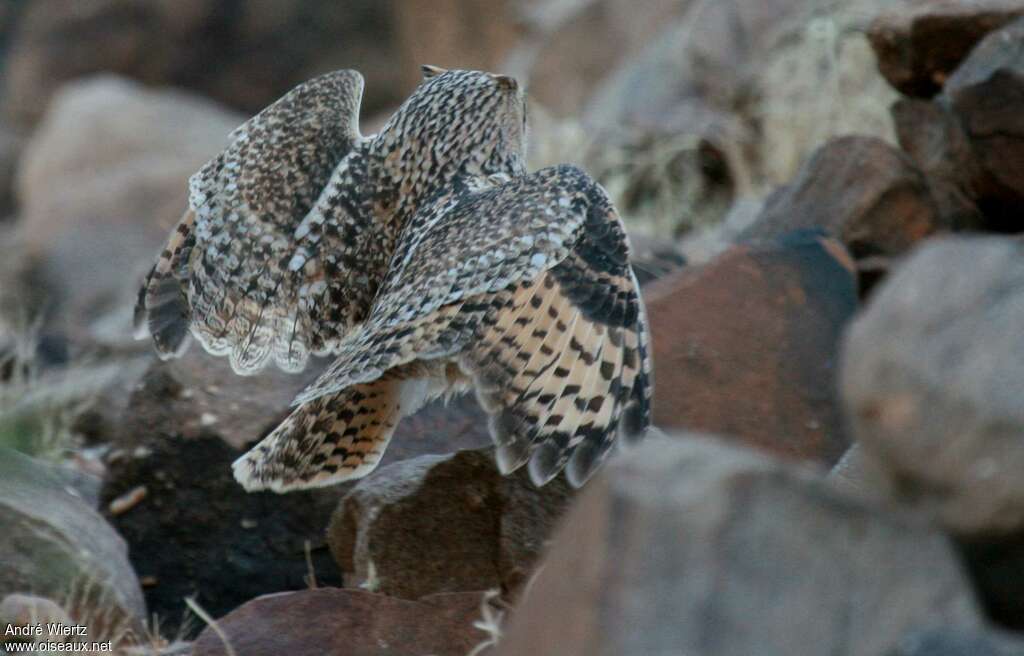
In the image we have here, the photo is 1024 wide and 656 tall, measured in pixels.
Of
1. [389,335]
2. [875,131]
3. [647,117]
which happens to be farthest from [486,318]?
[647,117]

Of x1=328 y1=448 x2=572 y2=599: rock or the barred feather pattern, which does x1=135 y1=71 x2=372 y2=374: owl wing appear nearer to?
the barred feather pattern

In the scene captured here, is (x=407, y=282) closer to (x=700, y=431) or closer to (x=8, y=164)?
(x=700, y=431)

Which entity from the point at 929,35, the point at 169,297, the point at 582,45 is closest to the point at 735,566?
the point at 169,297

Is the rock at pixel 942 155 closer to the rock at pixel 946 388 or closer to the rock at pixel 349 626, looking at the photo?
the rock at pixel 349 626

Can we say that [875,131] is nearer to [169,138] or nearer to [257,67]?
[169,138]

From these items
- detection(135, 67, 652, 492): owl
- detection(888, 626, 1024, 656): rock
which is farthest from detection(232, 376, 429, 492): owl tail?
detection(888, 626, 1024, 656): rock

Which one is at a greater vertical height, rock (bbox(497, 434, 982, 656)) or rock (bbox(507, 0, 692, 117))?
rock (bbox(497, 434, 982, 656))

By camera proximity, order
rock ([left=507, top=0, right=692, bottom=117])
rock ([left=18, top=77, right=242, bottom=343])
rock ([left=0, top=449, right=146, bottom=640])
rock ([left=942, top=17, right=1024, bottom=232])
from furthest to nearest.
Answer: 1. rock ([left=18, top=77, right=242, bottom=343])
2. rock ([left=507, top=0, right=692, bottom=117])
3. rock ([left=942, top=17, right=1024, bottom=232])
4. rock ([left=0, top=449, right=146, bottom=640])
